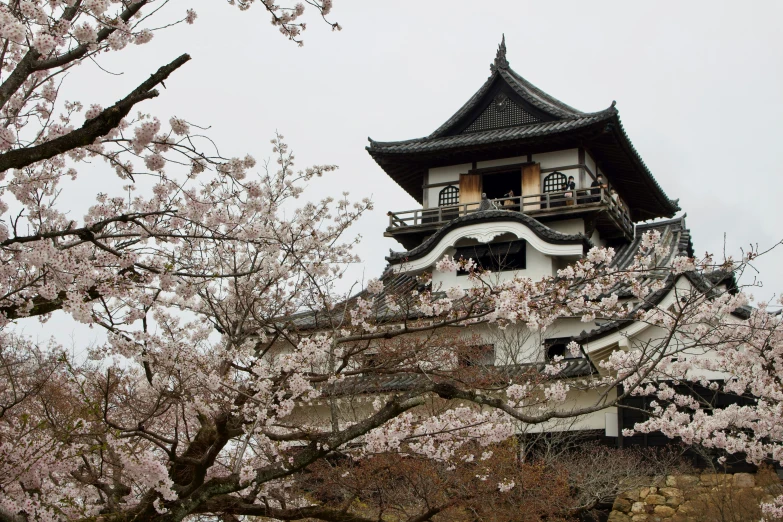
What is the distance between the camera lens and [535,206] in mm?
17984

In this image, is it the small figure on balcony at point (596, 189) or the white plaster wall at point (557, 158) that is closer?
the small figure on balcony at point (596, 189)

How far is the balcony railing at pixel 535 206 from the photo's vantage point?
16.9 m

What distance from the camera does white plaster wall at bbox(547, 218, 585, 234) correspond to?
17312 mm

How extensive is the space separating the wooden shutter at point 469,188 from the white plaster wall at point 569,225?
201 cm

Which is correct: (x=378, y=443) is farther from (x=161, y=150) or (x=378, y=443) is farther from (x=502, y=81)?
(x=502, y=81)

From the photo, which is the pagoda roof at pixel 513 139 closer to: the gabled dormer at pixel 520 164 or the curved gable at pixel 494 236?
the gabled dormer at pixel 520 164

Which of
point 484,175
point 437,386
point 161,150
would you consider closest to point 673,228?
point 484,175

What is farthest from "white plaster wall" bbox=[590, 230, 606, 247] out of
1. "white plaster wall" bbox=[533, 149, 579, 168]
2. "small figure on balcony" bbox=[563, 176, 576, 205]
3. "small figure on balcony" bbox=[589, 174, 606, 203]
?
"white plaster wall" bbox=[533, 149, 579, 168]

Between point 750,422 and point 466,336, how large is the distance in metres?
5.08

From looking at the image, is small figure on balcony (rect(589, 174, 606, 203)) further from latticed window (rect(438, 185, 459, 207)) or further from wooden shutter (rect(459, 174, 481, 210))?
latticed window (rect(438, 185, 459, 207))

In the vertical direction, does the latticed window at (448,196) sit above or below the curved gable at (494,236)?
above

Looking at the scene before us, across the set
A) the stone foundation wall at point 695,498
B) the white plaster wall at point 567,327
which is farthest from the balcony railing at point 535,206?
the stone foundation wall at point 695,498

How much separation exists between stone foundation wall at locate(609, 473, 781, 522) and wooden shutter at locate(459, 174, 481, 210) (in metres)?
9.28

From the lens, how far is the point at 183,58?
3863 mm
